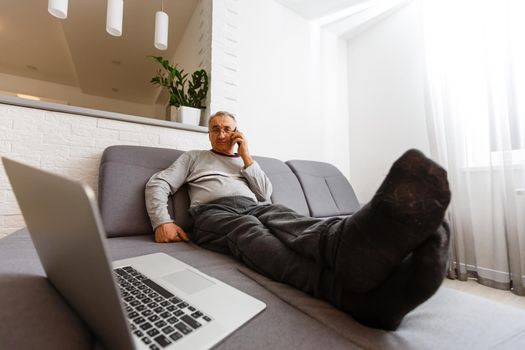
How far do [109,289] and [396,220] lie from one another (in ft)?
1.36

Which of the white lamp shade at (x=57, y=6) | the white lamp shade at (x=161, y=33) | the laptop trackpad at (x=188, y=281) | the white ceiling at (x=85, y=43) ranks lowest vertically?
the laptop trackpad at (x=188, y=281)

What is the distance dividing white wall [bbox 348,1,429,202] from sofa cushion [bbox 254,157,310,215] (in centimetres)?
118

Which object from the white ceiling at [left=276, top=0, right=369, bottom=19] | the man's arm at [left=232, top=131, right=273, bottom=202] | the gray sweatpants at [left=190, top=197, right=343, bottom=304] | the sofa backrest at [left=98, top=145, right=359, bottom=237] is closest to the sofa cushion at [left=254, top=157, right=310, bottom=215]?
the sofa backrest at [left=98, top=145, right=359, bottom=237]

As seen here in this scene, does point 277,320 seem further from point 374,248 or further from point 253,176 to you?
point 253,176

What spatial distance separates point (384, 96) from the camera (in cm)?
257

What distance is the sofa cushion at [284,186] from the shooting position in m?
1.71

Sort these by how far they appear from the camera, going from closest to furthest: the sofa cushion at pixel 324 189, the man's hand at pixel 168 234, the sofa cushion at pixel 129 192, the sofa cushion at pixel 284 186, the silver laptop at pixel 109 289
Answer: the silver laptop at pixel 109 289, the man's hand at pixel 168 234, the sofa cushion at pixel 129 192, the sofa cushion at pixel 284 186, the sofa cushion at pixel 324 189

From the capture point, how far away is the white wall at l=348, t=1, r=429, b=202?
7.50 ft

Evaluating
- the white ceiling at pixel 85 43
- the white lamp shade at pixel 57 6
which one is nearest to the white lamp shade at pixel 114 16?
the white lamp shade at pixel 57 6

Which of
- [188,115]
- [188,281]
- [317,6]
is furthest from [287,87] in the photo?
[188,281]

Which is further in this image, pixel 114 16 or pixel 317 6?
pixel 317 6

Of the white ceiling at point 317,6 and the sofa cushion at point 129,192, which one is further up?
the white ceiling at point 317,6

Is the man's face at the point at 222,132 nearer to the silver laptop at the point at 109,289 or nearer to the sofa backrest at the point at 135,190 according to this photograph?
the sofa backrest at the point at 135,190

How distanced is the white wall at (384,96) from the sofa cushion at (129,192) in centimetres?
209
